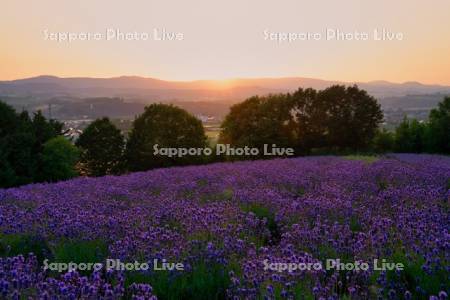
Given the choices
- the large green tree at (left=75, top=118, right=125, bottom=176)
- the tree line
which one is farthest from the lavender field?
the large green tree at (left=75, top=118, right=125, bottom=176)

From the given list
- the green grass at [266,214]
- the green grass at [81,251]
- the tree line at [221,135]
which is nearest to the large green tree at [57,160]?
the tree line at [221,135]

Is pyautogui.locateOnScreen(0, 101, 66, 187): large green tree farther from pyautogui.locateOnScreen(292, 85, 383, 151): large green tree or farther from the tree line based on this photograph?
pyautogui.locateOnScreen(292, 85, 383, 151): large green tree

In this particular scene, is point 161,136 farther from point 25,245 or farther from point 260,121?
point 25,245

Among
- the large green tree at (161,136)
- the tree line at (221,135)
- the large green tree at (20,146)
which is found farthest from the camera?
the large green tree at (161,136)

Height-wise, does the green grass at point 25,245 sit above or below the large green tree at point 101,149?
above

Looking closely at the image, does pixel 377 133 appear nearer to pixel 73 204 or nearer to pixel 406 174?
pixel 406 174

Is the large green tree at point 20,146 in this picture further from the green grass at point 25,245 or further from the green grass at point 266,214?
the green grass at point 266,214

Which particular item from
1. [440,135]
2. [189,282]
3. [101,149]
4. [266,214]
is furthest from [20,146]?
[440,135]
